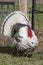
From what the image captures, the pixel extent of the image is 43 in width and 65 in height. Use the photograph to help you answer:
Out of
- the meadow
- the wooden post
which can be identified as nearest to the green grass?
the meadow

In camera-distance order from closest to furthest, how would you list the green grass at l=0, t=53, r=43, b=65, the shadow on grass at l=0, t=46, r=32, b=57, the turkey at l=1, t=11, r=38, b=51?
the green grass at l=0, t=53, r=43, b=65 → the turkey at l=1, t=11, r=38, b=51 → the shadow on grass at l=0, t=46, r=32, b=57

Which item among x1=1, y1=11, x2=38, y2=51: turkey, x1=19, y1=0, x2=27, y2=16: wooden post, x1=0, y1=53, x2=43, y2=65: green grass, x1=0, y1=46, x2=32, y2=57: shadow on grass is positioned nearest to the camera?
x1=0, y1=53, x2=43, y2=65: green grass

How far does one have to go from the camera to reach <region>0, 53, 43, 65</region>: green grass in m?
5.79

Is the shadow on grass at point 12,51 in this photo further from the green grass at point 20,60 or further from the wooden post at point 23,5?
the wooden post at point 23,5

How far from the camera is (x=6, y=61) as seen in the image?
→ 593cm

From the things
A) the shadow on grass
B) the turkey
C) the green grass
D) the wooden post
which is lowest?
the green grass

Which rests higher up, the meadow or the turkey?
the turkey

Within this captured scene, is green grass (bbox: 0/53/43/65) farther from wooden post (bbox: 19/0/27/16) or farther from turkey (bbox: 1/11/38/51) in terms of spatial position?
wooden post (bbox: 19/0/27/16)

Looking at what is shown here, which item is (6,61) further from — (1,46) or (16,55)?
(1,46)

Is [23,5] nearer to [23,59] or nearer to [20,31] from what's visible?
[20,31]

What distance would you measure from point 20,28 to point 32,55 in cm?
71

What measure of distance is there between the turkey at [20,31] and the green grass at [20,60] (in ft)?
0.84

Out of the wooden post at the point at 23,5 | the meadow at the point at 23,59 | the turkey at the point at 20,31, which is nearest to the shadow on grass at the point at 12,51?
the meadow at the point at 23,59

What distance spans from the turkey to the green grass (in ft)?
0.84
